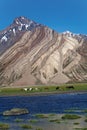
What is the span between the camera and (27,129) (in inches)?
2096

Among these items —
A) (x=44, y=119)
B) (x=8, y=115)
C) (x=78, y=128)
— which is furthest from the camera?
(x=8, y=115)

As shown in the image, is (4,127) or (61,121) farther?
(61,121)

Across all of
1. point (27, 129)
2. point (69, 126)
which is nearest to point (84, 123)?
point (69, 126)

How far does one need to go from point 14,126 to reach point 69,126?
311 inches

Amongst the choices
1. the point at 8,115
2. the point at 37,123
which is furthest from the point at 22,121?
the point at 8,115

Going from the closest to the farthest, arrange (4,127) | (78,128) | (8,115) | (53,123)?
(78,128) < (4,127) < (53,123) < (8,115)

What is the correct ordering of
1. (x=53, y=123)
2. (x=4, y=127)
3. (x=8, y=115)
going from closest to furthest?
(x=4, y=127)
(x=53, y=123)
(x=8, y=115)

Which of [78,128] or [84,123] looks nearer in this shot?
[78,128]

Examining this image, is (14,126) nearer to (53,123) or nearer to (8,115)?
(53,123)

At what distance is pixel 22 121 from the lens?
6322 cm

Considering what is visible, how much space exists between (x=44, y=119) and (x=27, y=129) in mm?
12761

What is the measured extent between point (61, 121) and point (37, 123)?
3.71 metres

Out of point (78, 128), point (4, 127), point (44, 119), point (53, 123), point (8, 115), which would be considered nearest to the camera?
point (78, 128)

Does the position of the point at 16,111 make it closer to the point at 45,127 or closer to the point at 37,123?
the point at 37,123
